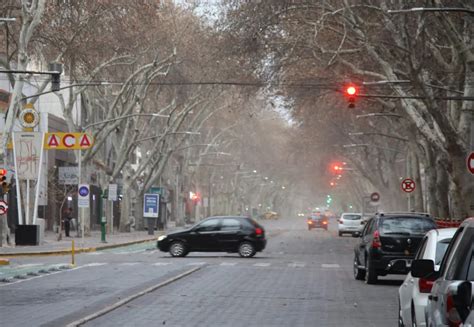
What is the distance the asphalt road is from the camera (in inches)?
638

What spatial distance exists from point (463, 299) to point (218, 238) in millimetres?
31395

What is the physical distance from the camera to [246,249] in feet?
126

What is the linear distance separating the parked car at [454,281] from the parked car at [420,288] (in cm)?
137

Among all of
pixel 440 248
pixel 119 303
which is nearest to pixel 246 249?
pixel 119 303

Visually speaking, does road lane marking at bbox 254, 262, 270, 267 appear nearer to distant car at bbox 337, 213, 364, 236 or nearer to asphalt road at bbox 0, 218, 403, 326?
Answer: asphalt road at bbox 0, 218, 403, 326

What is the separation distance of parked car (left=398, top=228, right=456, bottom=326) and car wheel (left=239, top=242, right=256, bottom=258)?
25.3 metres

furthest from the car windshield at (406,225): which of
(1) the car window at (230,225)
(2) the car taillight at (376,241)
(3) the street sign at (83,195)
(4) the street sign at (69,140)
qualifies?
(4) the street sign at (69,140)

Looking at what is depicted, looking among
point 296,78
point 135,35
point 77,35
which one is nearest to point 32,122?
point 77,35

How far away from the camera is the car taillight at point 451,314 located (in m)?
6.98

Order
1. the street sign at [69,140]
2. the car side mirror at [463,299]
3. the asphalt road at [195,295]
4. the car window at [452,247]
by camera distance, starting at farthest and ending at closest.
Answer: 1. the street sign at [69,140]
2. the asphalt road at [195,295]
3. the car window at [452,247]
4. the car side mirror at [463,299]

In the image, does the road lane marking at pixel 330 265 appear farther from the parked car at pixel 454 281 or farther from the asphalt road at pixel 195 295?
the parked car at pixel 454 281

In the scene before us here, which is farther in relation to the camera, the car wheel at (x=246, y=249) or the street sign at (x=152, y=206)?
the street sign at (x=152, y=206)

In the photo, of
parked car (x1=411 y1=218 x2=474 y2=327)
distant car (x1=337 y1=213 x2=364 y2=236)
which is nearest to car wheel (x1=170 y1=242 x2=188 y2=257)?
parked car (x1=411 y1=218 x2=474 y2=327)

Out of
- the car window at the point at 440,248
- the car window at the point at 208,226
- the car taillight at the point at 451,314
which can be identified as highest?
the car window at the point at 208,226
